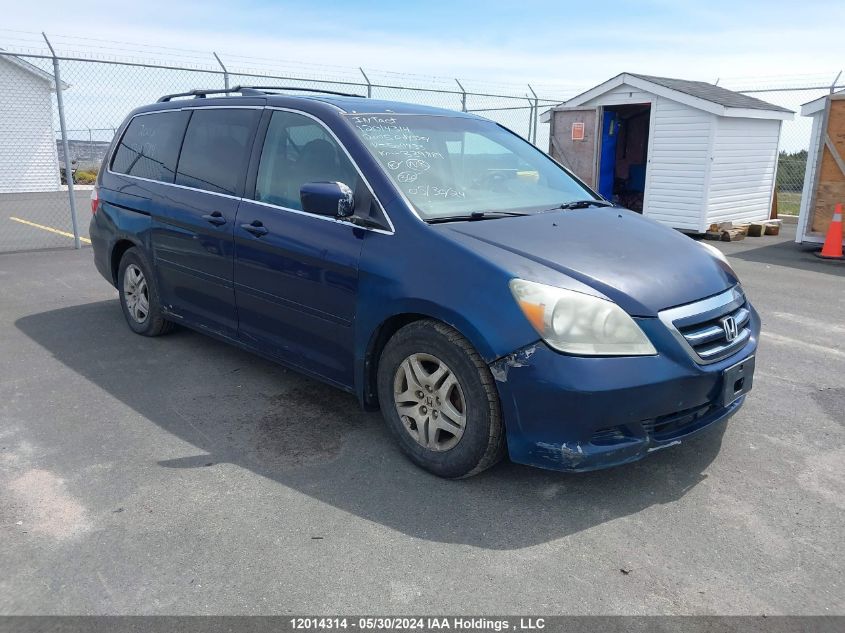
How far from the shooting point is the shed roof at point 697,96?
1188cm

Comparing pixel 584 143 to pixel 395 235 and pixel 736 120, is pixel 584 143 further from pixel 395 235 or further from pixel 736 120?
pixel 395 235

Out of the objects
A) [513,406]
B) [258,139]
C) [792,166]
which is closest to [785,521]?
[513,406]

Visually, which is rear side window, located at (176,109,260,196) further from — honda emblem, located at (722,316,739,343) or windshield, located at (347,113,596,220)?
honda emblem, located at (722,316,739,343)

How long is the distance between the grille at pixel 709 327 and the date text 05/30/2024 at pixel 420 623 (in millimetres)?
1383

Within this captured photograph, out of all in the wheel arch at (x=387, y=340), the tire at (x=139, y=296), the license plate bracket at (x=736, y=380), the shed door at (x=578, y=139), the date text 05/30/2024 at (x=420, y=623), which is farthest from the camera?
the shed door at (x=578, y=139)

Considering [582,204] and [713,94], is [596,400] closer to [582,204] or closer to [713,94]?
[582,204]

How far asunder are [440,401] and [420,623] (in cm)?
110

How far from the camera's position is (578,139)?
13859 mm

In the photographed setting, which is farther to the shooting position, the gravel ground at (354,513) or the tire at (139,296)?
the tire at (139,296)

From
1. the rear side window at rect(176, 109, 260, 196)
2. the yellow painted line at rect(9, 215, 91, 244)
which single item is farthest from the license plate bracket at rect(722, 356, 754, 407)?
the yellow painted line at rect(9, 215, 91, 244)

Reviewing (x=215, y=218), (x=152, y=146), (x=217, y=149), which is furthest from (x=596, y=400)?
(x=152, y=146)

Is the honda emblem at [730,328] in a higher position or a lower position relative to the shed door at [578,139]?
lower

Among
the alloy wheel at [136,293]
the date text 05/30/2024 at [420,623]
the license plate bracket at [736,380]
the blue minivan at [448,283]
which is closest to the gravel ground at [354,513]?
the date text 05/30/2024 at [420,623]

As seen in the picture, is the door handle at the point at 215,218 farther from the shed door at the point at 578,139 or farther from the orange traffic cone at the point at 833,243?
the shed door at the point at 578,139
